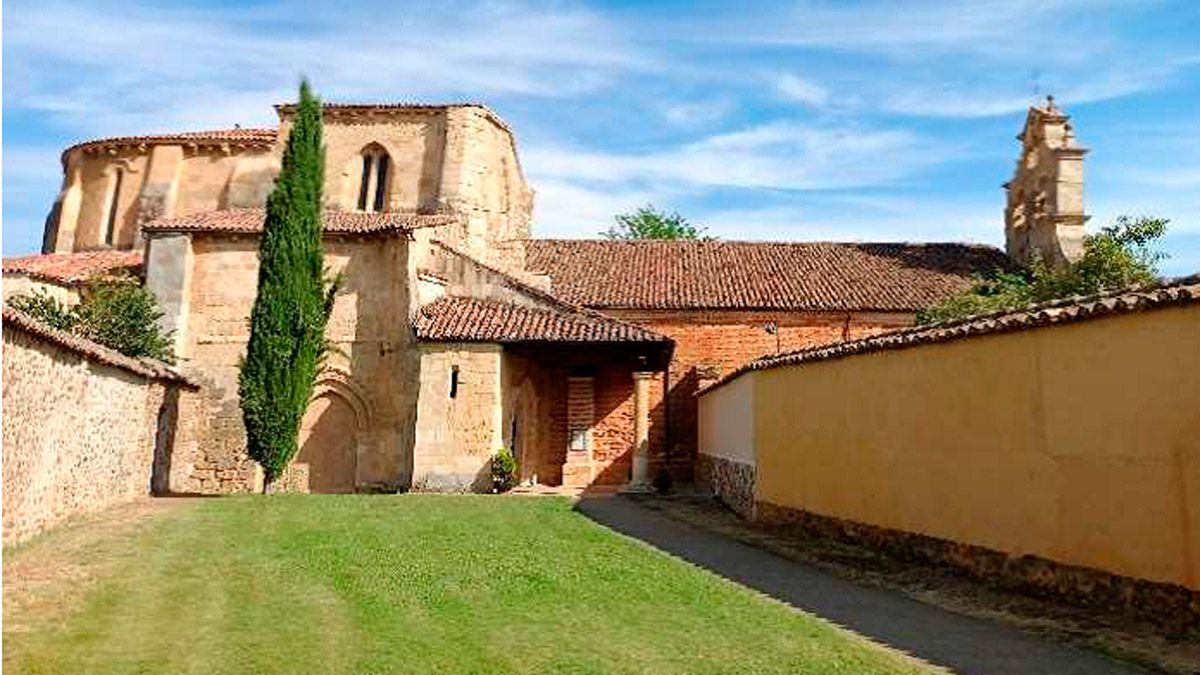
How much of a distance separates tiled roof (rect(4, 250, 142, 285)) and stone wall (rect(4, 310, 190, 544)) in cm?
944

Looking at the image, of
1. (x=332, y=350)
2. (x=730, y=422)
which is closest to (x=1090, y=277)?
(x=730, y=422)

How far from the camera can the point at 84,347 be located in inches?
493

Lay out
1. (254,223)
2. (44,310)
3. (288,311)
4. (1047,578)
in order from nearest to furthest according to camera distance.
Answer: (1047,578), (288,311), (44,310), (254,223)

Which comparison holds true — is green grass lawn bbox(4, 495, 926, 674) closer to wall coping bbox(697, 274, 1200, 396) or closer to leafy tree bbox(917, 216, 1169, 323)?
wall coping bbox(697, 274, 1200, 396)

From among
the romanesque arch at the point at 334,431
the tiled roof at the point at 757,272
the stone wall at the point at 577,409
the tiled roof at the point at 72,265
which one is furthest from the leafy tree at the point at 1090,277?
the tiled roof at the point at 72,265

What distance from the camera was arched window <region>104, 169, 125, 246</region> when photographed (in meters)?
31.3

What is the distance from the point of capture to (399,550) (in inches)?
424

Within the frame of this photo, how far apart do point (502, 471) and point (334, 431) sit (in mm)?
4867

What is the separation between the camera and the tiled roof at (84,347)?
9.89 m

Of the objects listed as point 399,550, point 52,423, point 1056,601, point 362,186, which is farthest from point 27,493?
point 362,186

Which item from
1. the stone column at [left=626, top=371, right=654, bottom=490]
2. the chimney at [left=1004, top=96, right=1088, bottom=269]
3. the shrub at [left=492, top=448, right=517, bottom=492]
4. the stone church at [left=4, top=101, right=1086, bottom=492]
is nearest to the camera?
the shrub at [left=492, top=448, right=517, bottom=492]

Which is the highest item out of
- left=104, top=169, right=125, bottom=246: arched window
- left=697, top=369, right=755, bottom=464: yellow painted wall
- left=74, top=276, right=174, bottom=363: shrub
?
left=104, top=169, right=125, bottom=246: arched window

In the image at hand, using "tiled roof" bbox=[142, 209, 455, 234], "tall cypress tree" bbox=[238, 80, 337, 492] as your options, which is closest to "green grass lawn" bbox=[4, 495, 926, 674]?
"tall cypress tree" bbox=[238, 80, 337, 492]

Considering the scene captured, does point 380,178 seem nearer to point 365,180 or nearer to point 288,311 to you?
point 365,180
